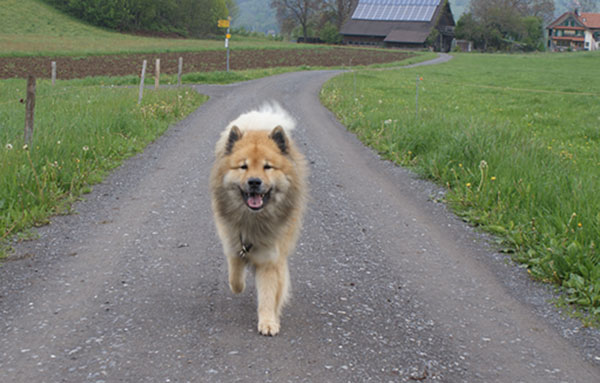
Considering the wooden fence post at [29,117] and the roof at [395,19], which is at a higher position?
the roof at [395,19]

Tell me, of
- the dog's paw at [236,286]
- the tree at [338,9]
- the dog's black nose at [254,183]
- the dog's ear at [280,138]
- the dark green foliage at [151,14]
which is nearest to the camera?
the dog's black nose at [254,183]

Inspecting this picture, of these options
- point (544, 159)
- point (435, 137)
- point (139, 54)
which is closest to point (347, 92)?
point (435, 137)

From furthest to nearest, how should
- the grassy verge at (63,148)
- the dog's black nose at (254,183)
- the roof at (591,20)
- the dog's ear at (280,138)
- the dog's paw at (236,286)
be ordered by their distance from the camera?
the roof at (591,20), the grassy verge at (63,148), the dog's paw at (236,286), the dog's ear at (280,138), the dog's black nose at (254,183)

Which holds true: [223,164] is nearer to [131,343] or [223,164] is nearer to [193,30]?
[131,343]

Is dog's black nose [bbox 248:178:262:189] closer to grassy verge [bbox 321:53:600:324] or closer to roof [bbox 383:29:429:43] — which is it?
grassy verge [bbox 321:53:600:324]

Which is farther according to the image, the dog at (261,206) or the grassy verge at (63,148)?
the grassy verge at (63,148)

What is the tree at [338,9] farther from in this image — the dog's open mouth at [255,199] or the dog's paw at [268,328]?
the dog's paw at [268,328]

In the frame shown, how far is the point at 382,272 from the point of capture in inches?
229

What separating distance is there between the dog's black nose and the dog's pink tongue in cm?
11

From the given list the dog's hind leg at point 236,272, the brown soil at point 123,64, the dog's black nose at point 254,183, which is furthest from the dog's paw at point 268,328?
the brown soil at point 123,64

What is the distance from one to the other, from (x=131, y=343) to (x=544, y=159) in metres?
7.54

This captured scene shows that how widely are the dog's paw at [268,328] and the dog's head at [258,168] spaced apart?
0.90 m

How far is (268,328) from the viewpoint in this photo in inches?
170

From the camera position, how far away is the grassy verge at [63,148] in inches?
283
